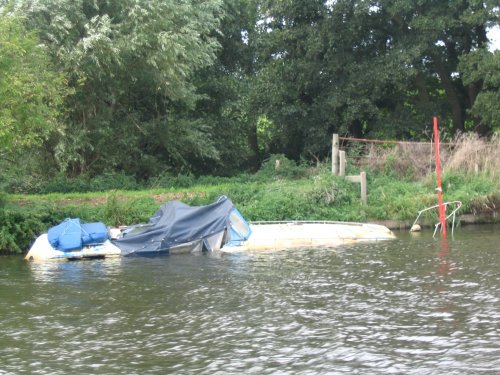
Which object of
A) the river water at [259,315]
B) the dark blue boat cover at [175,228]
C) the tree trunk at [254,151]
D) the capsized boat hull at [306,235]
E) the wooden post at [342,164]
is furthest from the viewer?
the tree trunk at [254,151]

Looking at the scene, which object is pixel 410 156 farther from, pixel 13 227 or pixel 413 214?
pixel 13 227

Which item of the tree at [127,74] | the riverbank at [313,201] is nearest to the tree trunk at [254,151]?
the tree at [127,74]

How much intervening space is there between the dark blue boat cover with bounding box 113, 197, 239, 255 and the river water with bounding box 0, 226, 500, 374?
140 cm

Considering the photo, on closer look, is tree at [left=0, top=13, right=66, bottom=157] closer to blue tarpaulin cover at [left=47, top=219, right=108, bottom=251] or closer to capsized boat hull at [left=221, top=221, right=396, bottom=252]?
blue tarpaulin cover at [left=47, top=219, right=108, bottom=251]

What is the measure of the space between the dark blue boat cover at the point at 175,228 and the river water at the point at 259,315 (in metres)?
1.40

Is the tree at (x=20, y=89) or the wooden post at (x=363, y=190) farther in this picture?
the wooden post at (x=363, y=190)

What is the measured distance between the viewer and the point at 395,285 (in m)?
14.3

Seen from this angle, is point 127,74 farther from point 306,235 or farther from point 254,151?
point 254,151

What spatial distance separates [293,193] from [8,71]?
427 inches

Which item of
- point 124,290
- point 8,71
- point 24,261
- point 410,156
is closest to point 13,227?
point 24,261

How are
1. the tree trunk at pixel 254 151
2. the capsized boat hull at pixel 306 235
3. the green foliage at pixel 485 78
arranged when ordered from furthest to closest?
the tree trunk at pixel 254 151 < the green foliage at pixel 485 78 < the capsized boat hull at pixel 306 235

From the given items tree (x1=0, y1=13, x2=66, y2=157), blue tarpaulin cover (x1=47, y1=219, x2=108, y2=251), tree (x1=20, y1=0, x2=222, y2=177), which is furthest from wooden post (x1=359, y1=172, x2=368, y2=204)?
tree (x1=0, y1=13, x2=66, y2=157)

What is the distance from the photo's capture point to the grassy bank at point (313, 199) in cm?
2250

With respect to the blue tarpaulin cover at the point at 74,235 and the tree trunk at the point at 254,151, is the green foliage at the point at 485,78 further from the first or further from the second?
the blue tarpaulin cover at the point at 74,235
